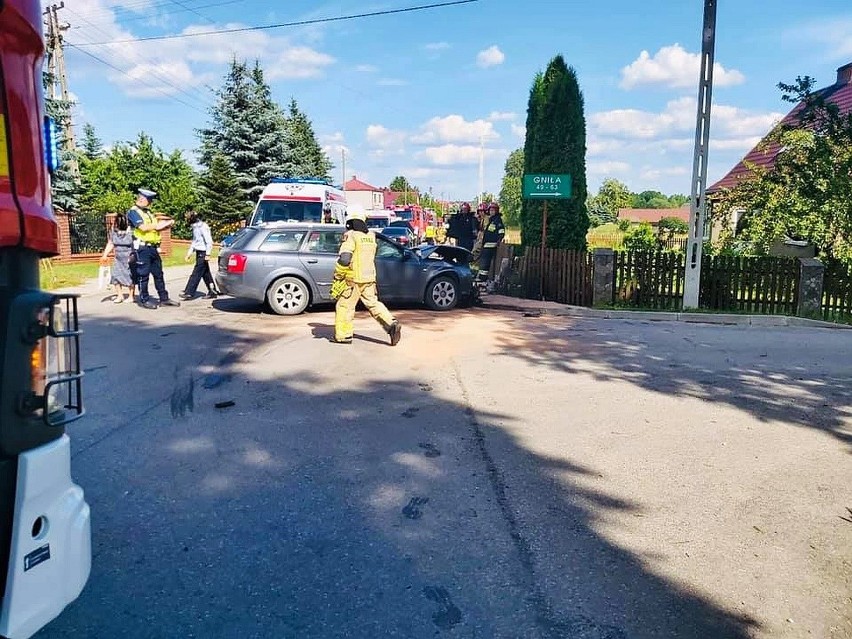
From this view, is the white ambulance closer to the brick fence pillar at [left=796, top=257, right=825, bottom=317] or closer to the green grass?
the green grass

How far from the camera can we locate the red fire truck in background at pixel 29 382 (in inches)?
75.2

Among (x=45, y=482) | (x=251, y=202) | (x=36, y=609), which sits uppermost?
(x=251, y=202)

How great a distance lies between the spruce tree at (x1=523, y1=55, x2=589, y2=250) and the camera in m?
16.0

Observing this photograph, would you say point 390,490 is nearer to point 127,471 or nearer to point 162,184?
point 127,471

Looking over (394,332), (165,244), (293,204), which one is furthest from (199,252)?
(165,244)

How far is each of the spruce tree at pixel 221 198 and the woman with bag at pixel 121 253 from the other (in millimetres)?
22023

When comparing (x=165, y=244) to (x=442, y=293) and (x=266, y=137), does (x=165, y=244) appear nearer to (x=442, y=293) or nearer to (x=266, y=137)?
(x=266, y=137)

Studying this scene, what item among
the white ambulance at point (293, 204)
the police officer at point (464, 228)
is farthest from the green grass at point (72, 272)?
the police officer at point (464, 228)

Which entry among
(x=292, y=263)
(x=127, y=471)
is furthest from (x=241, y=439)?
(x=292, y=263)

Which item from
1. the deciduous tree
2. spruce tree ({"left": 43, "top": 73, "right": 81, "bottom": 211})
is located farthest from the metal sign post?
spruce tree ({"left": 43, "top": 73, "right": 81, "bottom": 211})

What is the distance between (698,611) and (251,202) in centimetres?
3473

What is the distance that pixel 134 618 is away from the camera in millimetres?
2965

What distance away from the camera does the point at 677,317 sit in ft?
42.4

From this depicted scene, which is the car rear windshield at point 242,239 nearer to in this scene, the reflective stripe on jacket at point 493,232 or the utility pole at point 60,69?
the reflective stripe on jacket at point 493,232
